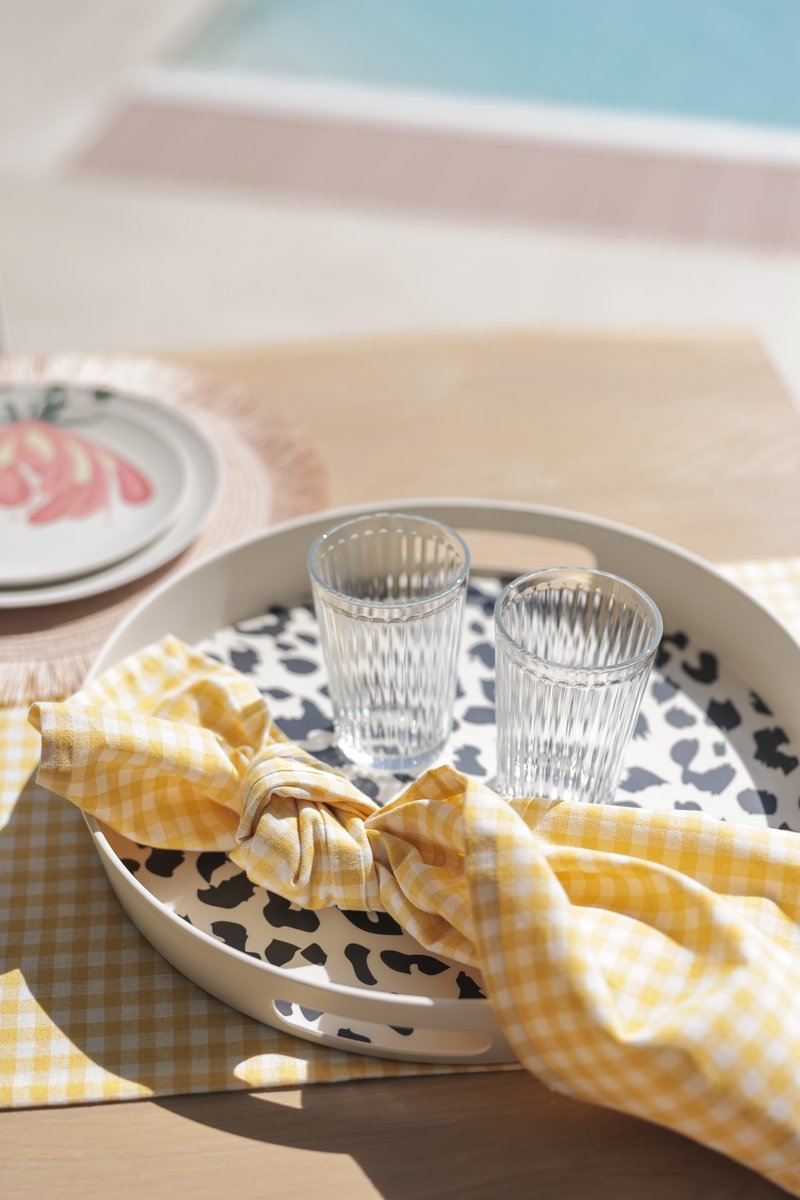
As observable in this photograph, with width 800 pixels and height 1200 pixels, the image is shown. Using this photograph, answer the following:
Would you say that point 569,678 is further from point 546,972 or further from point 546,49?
point 546,49

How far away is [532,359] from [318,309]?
1.58 m

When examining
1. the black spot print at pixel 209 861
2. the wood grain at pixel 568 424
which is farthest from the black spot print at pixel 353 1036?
the wood grain at pixel 568 424

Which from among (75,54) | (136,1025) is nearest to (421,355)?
(136,1025)

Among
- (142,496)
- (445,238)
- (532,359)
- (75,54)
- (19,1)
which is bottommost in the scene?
(142,496)

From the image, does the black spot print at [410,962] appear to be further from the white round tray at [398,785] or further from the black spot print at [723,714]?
the black spot print at [723,714]

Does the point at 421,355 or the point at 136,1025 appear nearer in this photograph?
the point at 136,1025

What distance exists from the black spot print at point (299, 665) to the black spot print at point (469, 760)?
4.5 inches

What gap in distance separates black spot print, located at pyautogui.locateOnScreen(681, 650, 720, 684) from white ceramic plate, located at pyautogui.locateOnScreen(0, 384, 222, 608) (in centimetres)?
36

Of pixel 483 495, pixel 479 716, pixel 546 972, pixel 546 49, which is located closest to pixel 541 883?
pixel 546 972

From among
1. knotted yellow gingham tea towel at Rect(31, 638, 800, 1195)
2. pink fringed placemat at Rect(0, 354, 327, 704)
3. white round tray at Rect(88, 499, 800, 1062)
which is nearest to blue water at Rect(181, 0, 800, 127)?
pink fringed placemat at Rect(0, 354, 327, 704)

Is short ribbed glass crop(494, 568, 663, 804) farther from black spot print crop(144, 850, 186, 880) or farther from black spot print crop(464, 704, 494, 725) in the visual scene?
black spot print crop(144, 850, 186, 880)

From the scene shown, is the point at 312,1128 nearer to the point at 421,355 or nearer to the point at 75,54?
the point at 421,355

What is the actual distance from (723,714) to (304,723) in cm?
25

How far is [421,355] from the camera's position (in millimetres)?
1097
